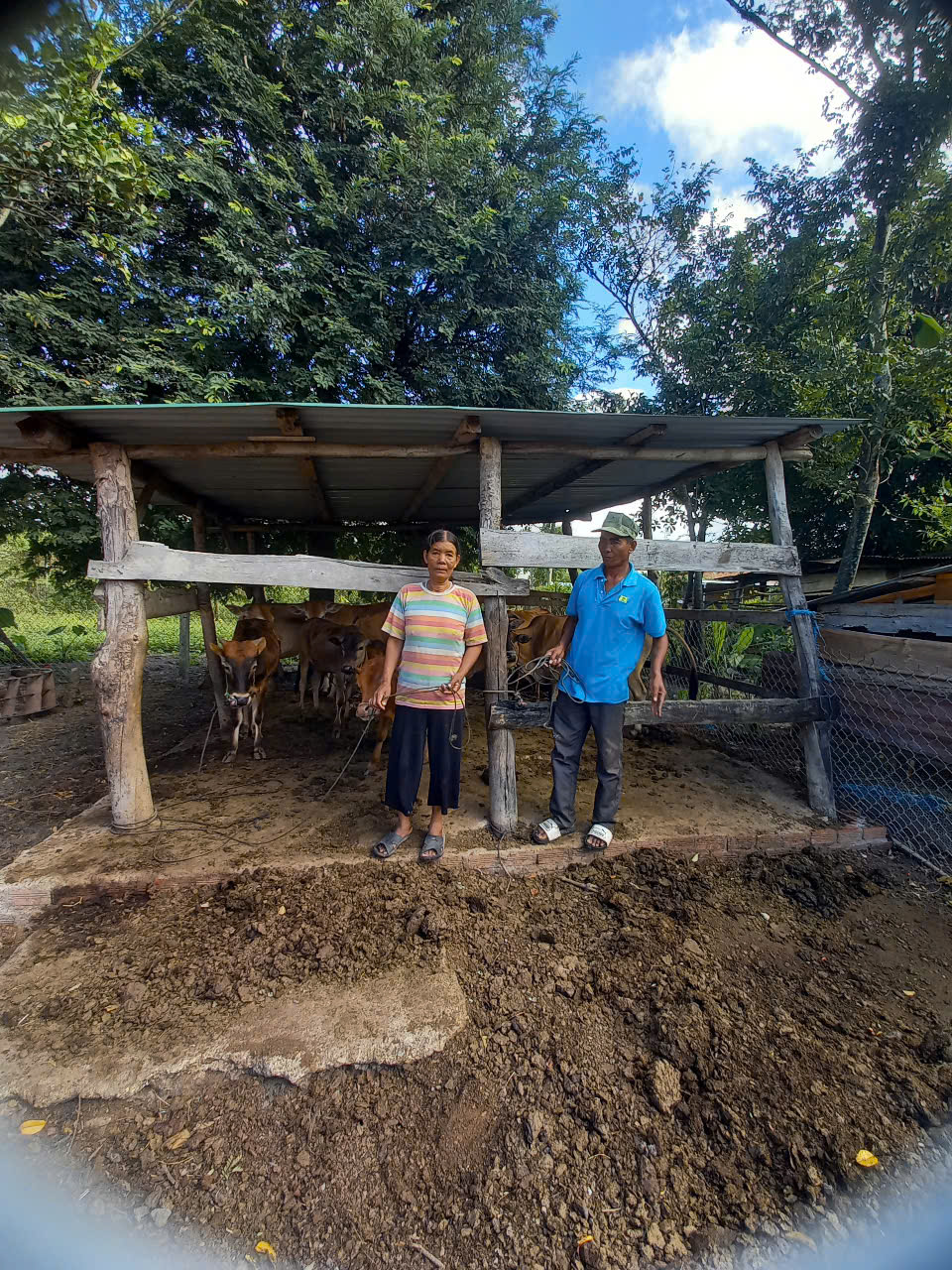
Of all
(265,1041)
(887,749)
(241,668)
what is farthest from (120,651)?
(887,749)

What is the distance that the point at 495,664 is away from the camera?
3787mm

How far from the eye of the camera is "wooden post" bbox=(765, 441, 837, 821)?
411cm

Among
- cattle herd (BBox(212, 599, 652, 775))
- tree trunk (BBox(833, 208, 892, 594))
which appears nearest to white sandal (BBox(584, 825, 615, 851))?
cattle herd (BBox(212, 599, 652, 775))

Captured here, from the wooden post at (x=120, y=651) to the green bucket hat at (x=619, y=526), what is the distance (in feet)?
9.97

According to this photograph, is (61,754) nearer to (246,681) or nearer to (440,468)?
(246,681)

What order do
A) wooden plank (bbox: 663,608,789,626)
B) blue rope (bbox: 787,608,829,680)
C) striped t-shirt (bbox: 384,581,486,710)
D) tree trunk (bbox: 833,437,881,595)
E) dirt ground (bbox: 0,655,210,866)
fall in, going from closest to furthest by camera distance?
striped t-shirt (bbox: 384,581,486,710) < blue rope (bbox: 787,608,829,680) < wooden plank (bbox: 663,608,789,626) < dirt ground (bbox: 0,655,210,866) < tree trunk (bbox: 833,437,881,595)

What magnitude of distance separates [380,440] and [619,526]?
180cm

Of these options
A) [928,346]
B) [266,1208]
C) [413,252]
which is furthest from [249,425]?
[928,346]

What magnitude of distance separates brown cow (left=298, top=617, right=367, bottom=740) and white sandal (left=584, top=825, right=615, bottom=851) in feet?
9.99

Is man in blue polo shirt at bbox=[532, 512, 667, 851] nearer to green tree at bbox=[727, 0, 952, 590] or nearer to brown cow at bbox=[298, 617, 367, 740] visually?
brown cow at bbox=[298, 617, 367, 740]

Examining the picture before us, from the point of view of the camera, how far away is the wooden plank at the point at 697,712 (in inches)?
148

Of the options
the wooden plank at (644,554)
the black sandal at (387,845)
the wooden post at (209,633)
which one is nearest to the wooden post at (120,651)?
the black sandal at (387,845)

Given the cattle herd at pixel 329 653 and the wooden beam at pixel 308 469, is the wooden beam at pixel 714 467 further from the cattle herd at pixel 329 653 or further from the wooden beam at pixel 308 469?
the wooden beam at pixel 308 469

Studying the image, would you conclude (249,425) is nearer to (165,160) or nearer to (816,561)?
(165,160)
